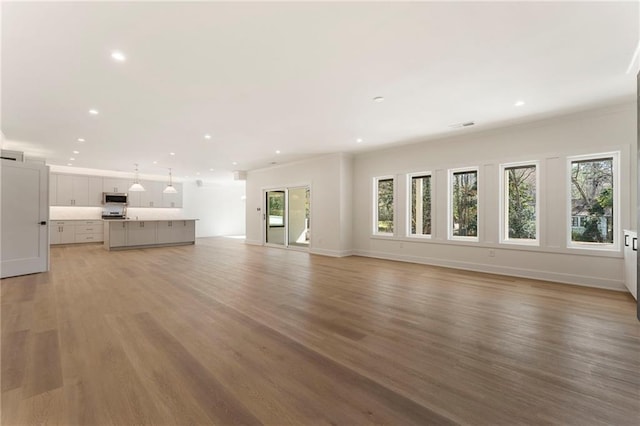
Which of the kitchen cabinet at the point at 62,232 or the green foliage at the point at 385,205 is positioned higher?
the green foliage at the point at 385,205

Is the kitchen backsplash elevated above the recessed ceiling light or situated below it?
below

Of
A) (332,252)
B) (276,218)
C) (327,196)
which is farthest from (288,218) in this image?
(332,252)

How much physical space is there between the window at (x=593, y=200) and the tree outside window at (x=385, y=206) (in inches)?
139

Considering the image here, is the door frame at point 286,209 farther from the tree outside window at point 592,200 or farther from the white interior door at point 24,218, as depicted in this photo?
the tree outside window at point 592,200

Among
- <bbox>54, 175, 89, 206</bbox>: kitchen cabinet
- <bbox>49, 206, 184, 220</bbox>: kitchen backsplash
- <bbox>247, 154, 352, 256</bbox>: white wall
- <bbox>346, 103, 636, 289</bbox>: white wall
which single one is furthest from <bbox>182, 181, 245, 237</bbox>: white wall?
<bbox>346, 103, 636, 289</bbox>: white wall

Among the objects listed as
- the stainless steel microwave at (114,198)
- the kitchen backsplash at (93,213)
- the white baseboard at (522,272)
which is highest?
the stainless steel microwave at (114,198)

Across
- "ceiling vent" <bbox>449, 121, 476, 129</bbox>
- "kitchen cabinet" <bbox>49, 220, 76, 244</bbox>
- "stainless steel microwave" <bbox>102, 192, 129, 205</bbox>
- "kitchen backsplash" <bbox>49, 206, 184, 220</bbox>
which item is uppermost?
"ceiling vent" <bbox>449, 121, 476, 129</bbox>

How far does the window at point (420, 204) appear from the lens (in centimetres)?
663

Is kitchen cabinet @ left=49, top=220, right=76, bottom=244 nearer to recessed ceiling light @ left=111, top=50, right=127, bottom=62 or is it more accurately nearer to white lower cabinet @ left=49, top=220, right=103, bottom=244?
white lower cabinet @ left=49, top=220, right=103, bottom=244

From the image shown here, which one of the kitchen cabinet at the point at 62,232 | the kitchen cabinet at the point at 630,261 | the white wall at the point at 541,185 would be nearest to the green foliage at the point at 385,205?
the white wall at the point at 541,185

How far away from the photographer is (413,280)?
4.82 metres

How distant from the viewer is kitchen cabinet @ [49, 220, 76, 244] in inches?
377

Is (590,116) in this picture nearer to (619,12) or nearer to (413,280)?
(619,12)

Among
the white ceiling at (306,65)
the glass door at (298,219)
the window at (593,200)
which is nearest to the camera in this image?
the white ceiling at (306,65)
